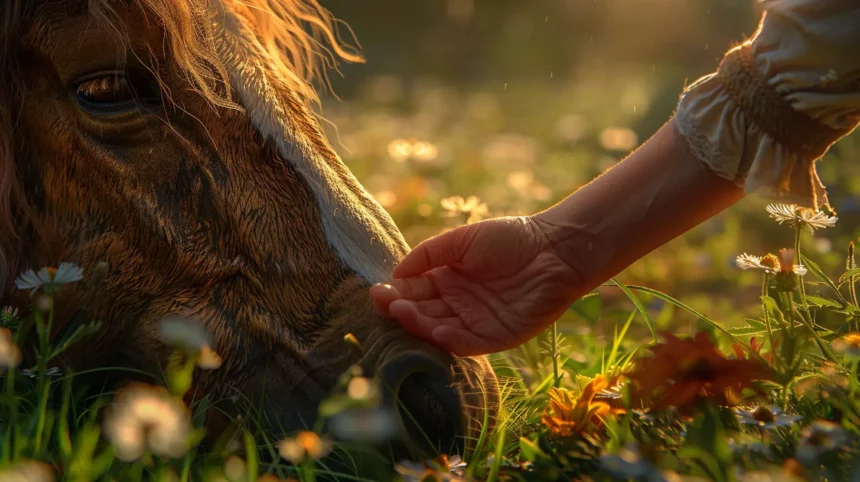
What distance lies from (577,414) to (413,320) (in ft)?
1.35

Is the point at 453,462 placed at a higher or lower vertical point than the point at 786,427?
lower

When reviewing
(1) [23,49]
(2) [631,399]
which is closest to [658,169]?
(2) [631,399]

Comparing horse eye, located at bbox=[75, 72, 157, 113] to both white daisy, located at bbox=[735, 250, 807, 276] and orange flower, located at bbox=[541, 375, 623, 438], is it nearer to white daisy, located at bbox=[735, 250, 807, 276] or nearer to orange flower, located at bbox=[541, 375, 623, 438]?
orange flower, located at bbox=[541, 375, 623, 438]

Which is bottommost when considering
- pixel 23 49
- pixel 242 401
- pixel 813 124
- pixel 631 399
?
pixel 242 401

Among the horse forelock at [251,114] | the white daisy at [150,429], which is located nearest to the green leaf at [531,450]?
the horse forelock at [251,114]

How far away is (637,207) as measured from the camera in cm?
210

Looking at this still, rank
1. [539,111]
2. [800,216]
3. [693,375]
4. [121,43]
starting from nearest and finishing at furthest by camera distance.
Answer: [693,375] → [121,43] → [800,216] → [539,111]

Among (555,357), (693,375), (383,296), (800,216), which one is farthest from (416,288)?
(800,216)

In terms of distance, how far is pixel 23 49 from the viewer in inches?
85.8

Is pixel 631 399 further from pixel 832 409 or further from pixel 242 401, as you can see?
pixel 242 401

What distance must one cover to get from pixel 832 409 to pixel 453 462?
0.90 metres

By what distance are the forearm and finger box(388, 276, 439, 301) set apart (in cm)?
32

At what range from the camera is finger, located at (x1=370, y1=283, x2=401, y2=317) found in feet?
6.22

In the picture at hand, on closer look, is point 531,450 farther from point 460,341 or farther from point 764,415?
point 764,415
